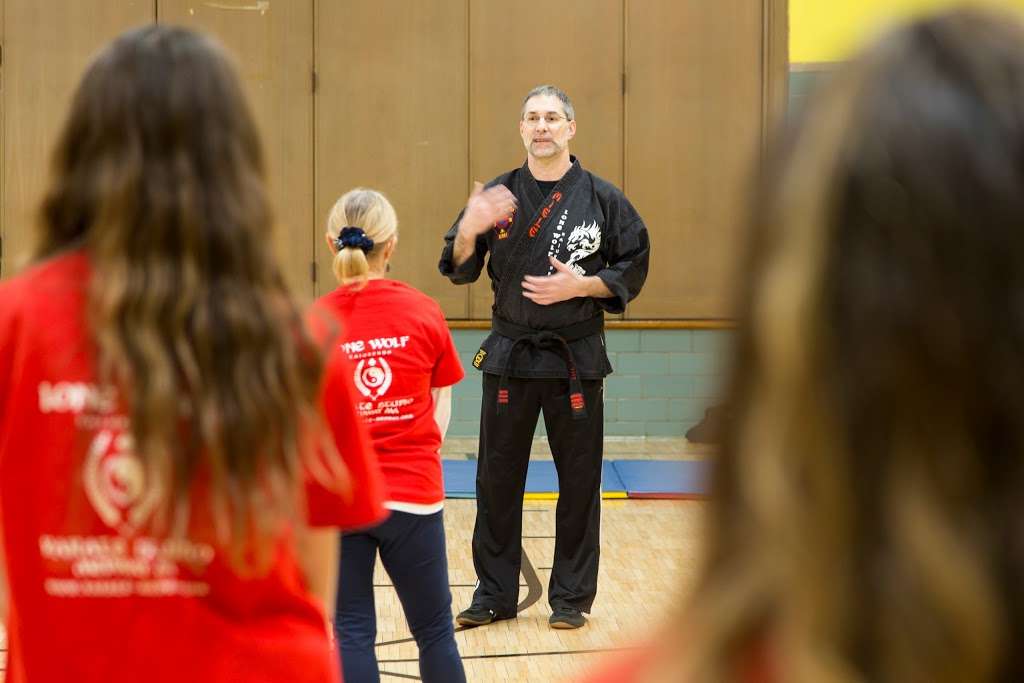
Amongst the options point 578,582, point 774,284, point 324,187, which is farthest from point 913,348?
point 324,187

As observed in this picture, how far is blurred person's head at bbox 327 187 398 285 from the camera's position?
11.6 feet

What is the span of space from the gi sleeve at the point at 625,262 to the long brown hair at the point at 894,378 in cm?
445

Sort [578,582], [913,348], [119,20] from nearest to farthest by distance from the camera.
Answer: [913,348] → [578,582] → [119,20]

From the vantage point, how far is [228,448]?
64.1 inches

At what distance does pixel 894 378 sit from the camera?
723 mm

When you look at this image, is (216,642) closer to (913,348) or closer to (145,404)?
(145,404)

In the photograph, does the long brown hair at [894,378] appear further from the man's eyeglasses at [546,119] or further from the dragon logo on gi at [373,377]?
the man's eyeglasses at [546,119]

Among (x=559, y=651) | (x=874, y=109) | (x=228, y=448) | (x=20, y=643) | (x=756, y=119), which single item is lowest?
(x=559, y=651)

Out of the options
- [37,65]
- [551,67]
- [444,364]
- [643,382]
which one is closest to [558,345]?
[444,364]

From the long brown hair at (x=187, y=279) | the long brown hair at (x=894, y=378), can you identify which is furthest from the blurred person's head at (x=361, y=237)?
the long brown hair at (x=894, y=378)

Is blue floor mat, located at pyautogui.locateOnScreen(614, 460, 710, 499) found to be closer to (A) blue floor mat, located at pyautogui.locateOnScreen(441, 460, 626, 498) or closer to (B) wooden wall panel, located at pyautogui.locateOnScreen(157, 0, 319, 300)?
(A) blue floor mat, located at pyautogui.locateOnScreen(441, 460, 626, 498)

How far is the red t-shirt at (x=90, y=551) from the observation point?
1651mm

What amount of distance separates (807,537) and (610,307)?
181 inches

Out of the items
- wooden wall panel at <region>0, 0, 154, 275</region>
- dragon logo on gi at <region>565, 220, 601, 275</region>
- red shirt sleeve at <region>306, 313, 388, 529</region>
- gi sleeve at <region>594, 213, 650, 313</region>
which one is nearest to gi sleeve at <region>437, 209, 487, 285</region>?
dragon logo on gi at <region>565, 220, 601, 275</region>
